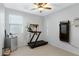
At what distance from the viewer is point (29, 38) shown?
5.72ft

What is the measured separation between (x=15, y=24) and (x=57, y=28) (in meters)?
0.83

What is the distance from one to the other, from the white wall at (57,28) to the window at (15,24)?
0.53 metres

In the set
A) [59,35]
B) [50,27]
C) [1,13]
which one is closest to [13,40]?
[1,13]

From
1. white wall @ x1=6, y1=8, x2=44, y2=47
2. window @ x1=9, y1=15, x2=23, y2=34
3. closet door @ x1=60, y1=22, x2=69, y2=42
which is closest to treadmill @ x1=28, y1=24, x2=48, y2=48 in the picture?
white wall @ x1=6, y1=8, x2=44, y2=47

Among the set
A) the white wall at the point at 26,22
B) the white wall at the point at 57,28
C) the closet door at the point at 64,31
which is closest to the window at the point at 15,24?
the white wall at the point at 26,22

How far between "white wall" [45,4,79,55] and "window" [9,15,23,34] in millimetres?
528

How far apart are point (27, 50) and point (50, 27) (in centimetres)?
66

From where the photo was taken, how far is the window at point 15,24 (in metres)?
1.57

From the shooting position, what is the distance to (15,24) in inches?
64.0

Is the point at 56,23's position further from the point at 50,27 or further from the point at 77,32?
the point at 77,32

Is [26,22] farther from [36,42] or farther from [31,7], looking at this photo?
[36,42]

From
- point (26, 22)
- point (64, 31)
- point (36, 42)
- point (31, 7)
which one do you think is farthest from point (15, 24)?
point (64, 31)

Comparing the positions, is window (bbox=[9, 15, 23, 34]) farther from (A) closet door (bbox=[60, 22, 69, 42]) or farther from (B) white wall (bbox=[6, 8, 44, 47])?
(A) closet door (bbox=[60, 22, 69, 42])

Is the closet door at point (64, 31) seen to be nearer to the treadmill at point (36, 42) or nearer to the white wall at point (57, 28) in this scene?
the white wall at point (57, 28)
